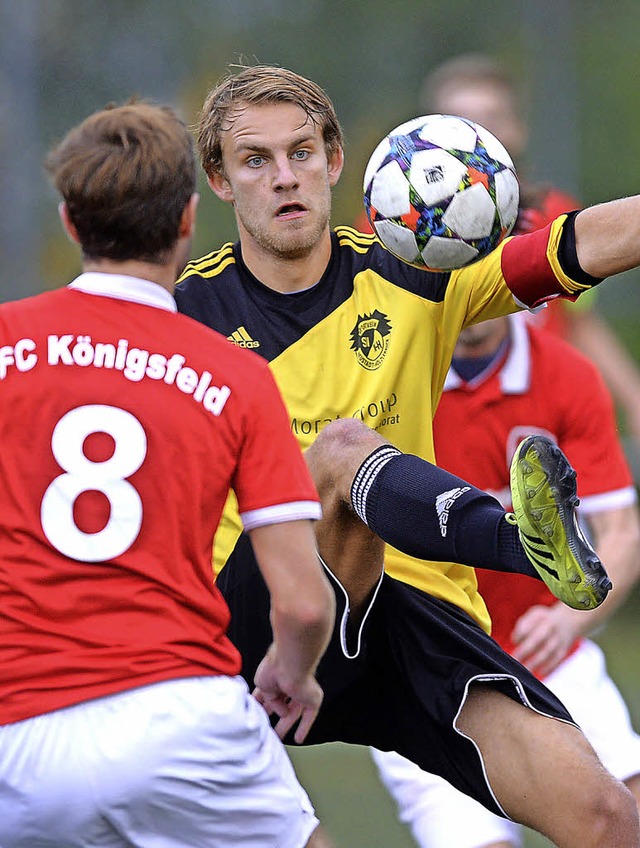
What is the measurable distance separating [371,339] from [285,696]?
100 cm

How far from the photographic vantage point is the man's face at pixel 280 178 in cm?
391

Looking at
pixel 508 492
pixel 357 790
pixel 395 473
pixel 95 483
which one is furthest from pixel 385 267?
pixel 357 790

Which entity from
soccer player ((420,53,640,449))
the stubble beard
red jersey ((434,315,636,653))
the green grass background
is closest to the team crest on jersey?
the stubble beard

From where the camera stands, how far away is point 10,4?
27.6 feet

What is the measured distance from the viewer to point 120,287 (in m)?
2.93

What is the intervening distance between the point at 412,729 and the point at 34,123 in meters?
5.50

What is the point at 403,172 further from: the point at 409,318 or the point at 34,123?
the point at 34,123

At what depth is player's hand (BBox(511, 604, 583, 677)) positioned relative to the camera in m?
4.63

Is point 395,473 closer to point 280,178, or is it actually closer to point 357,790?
point 280,178

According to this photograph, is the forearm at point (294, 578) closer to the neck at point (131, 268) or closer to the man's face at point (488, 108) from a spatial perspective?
the neck at point (131, 268)

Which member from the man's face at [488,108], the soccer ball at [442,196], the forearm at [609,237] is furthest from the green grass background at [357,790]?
the forearm at [609,237]

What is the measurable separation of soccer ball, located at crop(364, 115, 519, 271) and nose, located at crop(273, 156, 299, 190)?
25 cm

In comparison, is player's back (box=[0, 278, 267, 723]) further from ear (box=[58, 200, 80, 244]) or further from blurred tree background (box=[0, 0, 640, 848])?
blurred tree background (box=[0, 0, 640, 848])

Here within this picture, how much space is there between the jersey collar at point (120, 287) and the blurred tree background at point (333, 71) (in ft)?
18.3
